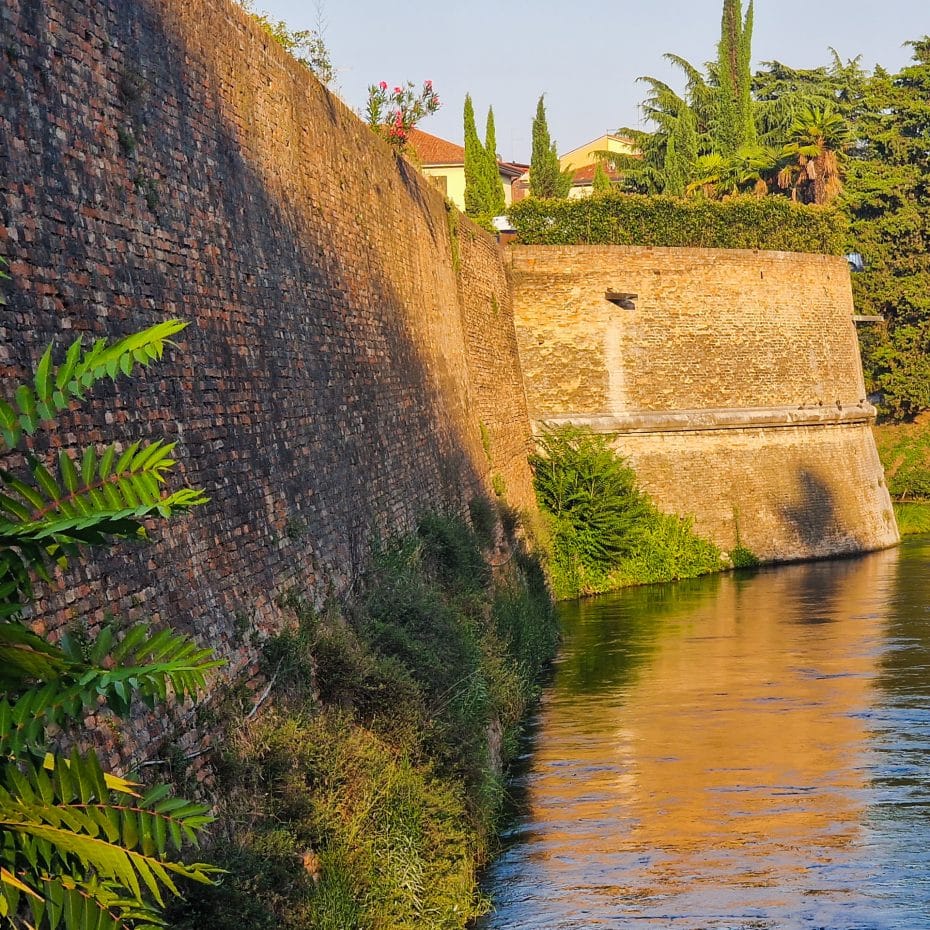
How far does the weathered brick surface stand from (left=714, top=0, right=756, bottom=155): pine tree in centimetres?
2663

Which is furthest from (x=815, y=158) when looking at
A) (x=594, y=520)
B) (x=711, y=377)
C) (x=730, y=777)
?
(x=730, y=777)

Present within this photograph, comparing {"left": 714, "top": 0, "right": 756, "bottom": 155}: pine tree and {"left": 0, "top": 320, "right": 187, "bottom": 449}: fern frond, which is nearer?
{"left": 0, "top": 320, "right": 187, "bottom": 449}: fern frond

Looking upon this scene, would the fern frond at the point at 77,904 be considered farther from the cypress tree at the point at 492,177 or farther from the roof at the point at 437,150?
the roof at the point at 437,150

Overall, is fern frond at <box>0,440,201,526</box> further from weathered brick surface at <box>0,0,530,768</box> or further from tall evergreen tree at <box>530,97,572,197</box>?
tall evergreen tree at <box>530,97,572,197</box>

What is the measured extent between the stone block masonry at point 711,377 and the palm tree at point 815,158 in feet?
30.8

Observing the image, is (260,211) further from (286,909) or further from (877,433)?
(877,433)

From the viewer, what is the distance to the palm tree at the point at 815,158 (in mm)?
35125

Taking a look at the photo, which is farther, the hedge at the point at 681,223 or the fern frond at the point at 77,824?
the hedge at the point at 681,223

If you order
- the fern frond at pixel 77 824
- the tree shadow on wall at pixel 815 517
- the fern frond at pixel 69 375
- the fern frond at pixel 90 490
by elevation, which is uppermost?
the fern frond at pixel 69 375

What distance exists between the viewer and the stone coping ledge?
77.9 ft

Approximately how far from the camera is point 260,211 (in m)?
9.10

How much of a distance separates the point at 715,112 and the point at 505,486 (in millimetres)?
23309

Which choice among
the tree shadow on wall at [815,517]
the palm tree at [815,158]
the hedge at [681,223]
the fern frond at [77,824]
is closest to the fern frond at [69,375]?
the fern frond at [77,824]

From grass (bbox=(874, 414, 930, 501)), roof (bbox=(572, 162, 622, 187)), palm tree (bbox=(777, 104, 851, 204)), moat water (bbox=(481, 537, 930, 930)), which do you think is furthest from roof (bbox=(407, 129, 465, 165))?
moat water (bbox=(481, 537, 930, 930))
